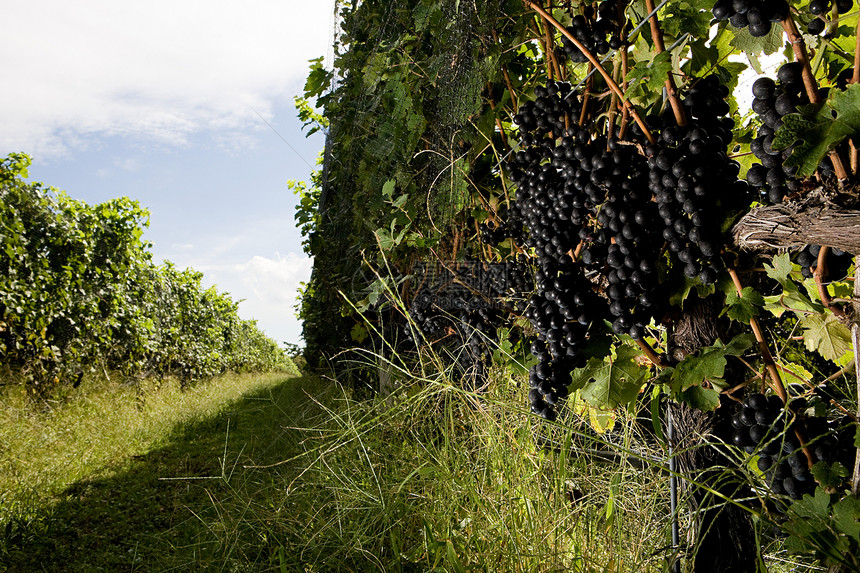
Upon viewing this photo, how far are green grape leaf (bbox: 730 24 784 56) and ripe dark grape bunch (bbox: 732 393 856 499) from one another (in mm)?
649

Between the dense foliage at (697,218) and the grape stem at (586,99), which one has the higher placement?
the grape stem at (586,99)

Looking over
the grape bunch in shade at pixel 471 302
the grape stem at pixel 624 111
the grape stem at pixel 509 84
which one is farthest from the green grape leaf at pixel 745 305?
the grape stem at pixel 509 84

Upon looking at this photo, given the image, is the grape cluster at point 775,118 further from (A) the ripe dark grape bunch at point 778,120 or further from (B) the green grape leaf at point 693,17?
(B) the green grape leaf at point 693,17

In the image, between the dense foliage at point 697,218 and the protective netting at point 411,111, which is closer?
the dense foliage at point 697,218

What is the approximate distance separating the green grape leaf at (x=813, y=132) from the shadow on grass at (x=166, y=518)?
1.69 meters

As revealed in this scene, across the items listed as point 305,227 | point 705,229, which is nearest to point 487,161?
point 705,229

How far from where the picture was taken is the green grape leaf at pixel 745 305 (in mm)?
935

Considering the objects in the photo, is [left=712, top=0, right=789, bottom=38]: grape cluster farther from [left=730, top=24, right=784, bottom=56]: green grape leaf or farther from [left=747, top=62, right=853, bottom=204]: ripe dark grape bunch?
[left=730, top=24, right=784, bottom=56]: green grape leaf

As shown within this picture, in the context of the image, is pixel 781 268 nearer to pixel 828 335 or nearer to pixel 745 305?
pixel 745 305

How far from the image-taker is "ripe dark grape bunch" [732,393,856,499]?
905 millimetres

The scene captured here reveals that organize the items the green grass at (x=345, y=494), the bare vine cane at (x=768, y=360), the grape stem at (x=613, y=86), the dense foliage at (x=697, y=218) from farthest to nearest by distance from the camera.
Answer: the green grass at (x=345, y=494) < the grape stem at (x=613, y=86) < the bare vine cane at (x=768, y=360) < the dense foliage at (x=697, y=218)

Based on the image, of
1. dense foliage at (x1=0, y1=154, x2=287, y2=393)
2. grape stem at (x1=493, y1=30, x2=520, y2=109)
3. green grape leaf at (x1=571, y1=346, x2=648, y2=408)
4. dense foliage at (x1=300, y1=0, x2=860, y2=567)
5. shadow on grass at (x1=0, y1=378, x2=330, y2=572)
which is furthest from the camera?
dense foliage at (x1=0, y1=154, x2=287, y2=393)

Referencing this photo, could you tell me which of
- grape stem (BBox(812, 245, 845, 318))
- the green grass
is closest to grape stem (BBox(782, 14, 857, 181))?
grape stem (BBox(812, 245, 845, 318))

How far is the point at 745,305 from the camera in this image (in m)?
0.95
